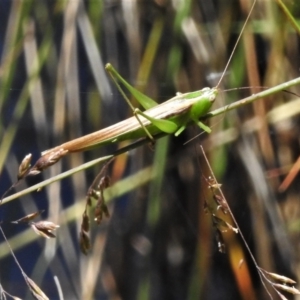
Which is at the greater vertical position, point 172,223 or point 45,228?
point 45,228

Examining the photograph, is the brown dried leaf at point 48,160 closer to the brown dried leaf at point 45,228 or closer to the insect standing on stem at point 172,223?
the brown dried leaf at point 45,228

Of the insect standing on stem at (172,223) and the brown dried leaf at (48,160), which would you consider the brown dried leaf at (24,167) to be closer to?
the brown dried leaf at (48,160)

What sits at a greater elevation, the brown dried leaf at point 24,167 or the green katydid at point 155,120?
the brown dried leaf at point 24,167

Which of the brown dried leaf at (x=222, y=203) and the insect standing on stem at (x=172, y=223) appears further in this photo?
the insect standing on stem at (x=172, y=223)

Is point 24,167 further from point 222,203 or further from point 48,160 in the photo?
point 222,203

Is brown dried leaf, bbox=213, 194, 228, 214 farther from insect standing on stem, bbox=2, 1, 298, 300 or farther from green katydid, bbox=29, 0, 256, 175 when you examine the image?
insect standing on stem, bbox=2, 1, 298, 300

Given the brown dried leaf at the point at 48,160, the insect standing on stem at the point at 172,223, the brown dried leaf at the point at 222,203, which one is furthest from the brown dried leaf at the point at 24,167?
the insect standing on stem at the point at 172,223

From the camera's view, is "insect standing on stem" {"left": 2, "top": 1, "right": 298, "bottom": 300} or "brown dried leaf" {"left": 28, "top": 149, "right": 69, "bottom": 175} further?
"insect standing on stem" {"left": 2, "top": 1, "right": 298, "bottom": 300}

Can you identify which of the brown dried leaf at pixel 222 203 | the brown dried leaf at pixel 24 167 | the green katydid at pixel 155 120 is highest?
the brown dried leaf at pixel 24 167

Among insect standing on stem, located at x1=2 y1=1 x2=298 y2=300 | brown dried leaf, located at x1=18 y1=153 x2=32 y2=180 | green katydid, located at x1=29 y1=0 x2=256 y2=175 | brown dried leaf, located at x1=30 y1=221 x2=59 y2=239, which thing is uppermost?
brown dried leaf, located at x1=18 y1=153 x2=32 y2=180

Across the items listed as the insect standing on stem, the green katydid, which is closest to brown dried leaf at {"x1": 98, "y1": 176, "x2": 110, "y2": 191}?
the green katydid

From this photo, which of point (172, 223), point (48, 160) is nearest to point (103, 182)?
point (48, 160)
